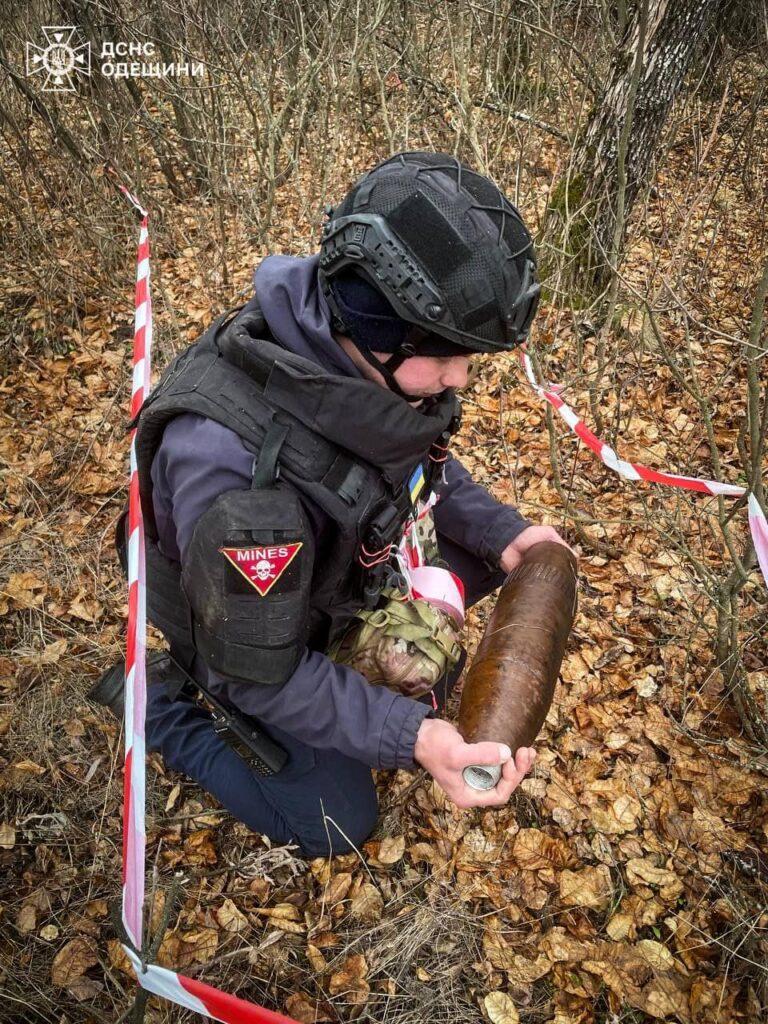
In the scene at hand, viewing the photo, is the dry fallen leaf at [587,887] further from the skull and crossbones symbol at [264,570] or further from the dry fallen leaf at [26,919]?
the dry fallen leaf at [26,919]

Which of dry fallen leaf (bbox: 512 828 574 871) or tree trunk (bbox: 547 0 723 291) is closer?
dry fallen leaf (bbox: 512 828 574 871)

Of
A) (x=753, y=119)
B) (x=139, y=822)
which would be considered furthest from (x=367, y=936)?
(x=753, y=119)

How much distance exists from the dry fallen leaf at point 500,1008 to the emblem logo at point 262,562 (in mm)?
1625

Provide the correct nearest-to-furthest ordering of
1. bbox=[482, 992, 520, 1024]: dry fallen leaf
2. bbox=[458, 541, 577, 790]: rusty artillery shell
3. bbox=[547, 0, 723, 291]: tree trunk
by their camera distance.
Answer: bbox=[458, 541, 577, 790]: rusty artillery shell
bbox=[482, 992, 520, 1024]: dry fallen leaf
bbox=[547, 0, 723, 291]: tree trunk

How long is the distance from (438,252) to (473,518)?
1296mm

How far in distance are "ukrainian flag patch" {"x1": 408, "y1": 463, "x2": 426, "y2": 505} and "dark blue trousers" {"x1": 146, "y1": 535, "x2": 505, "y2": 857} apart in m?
0.88

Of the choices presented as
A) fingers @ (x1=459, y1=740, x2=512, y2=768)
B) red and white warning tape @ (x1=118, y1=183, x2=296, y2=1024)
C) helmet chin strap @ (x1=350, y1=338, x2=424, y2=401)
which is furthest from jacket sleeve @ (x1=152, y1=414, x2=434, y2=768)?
helmet chin strap @ (x1=350, y1=338, x2=424, y2=401)

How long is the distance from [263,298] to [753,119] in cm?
485

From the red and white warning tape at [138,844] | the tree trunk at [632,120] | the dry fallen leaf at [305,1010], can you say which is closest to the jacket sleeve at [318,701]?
the red and white warning tape at [138,844]

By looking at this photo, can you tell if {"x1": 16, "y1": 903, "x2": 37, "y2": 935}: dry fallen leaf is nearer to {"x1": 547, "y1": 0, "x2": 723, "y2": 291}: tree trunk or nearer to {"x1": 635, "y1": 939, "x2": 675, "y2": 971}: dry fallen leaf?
{"x1": 635, "y1": 939, "x2": 675, "y2": 971}: dry fallen leaf

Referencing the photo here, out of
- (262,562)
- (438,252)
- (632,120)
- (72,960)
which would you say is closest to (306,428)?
(262,562)

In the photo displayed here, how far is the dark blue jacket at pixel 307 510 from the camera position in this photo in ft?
5.62

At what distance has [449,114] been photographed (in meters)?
7.34

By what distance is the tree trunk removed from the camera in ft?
12.2
